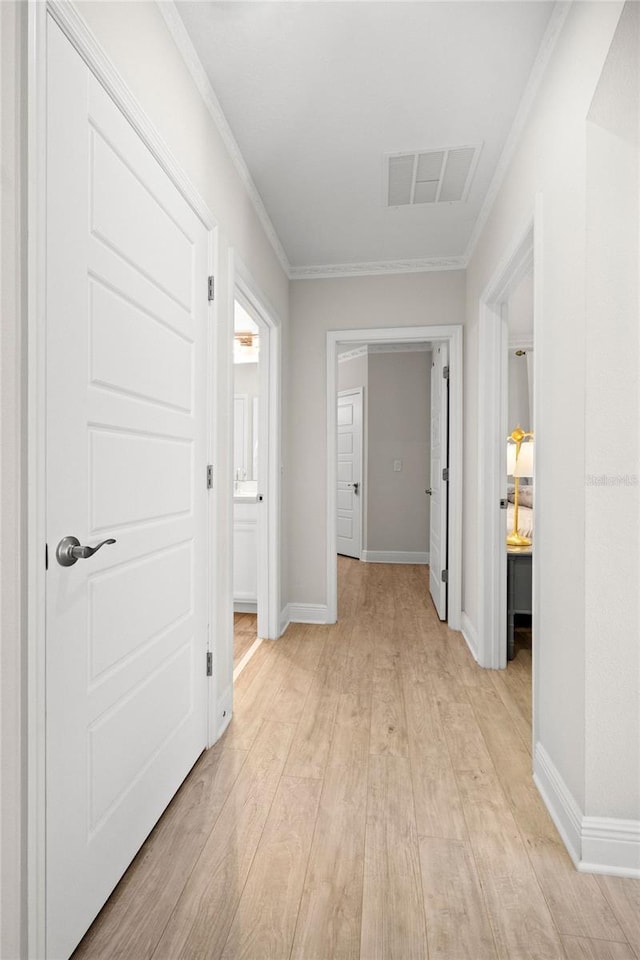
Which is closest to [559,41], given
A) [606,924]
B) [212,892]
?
[606,924]

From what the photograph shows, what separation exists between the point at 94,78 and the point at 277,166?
1.42 metres

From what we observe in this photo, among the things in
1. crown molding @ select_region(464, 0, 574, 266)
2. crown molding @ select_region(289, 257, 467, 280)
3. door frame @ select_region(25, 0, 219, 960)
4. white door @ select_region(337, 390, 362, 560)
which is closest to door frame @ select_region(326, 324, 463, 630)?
crown molding @ select_region(289, 257, 467, 280)

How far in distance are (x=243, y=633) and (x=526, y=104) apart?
10.3 ft

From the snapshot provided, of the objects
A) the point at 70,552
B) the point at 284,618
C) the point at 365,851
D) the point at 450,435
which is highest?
the point at 450,435

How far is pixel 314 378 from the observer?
368 cm

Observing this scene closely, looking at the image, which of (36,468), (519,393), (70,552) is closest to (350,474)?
(519,393)

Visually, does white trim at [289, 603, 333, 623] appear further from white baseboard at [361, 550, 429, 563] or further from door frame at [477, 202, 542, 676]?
white baseboard at [361, 550, 429, 563]

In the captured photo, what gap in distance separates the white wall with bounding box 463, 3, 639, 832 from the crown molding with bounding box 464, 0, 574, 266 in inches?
1.6

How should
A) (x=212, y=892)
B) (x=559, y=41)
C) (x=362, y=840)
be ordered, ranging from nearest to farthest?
1. (x=212, y=892)
2. (x=362, y=840)
3. (x=559, y=41)

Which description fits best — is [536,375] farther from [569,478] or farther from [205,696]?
[205,696]

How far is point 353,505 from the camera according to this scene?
6.34m

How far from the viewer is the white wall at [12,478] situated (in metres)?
0.92

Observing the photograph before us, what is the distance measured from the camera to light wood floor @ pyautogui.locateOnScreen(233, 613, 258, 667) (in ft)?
10.0

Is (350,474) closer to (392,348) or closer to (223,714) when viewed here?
(392,348)
